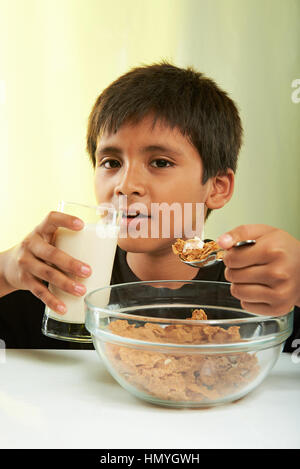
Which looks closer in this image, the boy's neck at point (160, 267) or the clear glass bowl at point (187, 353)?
the clear glass bowl at point (187, 353)

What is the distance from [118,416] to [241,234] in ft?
0.83

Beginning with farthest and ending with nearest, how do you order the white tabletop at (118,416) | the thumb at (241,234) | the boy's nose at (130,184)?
the boy's nose at (130,184), the thumb at (241,234), the white tabletop at (118,416)

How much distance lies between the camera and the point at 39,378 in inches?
23.3

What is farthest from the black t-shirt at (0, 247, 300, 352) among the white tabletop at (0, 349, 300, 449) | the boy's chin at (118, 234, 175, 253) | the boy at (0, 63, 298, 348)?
the white tabletop at (0, 349, 300, 449)

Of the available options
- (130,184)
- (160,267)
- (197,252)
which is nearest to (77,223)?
(197,252)

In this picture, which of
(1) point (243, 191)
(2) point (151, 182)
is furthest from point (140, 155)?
(1) point (243, 191)

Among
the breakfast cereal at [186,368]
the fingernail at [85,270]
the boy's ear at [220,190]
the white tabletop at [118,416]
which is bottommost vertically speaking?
the white tabletop at [118,416]

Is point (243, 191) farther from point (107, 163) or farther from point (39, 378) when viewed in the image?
point (39, 378)

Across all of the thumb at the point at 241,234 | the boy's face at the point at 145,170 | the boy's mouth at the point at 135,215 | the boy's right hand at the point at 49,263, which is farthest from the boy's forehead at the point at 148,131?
the thumb at the point at 241,234

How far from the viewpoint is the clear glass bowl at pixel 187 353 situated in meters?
0.49

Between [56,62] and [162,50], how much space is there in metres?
0.49

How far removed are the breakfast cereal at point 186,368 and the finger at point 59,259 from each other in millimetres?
183

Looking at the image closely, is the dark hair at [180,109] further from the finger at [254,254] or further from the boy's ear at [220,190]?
the finger at [254,254]

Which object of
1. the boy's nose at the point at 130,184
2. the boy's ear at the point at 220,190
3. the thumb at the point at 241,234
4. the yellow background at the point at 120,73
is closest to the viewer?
the thumb at the point at 241,234
